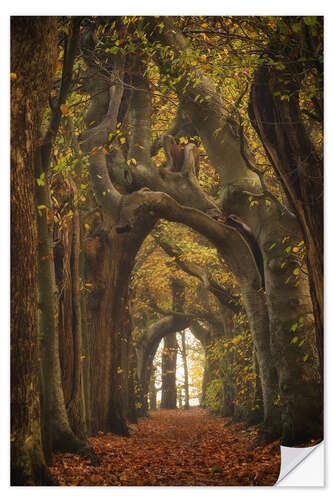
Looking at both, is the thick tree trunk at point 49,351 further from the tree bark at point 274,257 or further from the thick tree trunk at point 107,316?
the tree bark at point 274,257

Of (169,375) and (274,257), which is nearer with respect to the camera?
(274,257)

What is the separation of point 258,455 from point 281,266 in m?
2.16

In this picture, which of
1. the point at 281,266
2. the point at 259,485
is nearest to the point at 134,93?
the point at 281,266

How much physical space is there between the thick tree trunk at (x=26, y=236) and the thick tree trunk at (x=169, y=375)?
544 inches

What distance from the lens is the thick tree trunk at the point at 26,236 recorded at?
3656 mm

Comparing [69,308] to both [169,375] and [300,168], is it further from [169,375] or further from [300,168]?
[169,375]

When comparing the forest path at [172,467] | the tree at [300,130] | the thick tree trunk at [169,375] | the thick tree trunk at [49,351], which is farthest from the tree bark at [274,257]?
the thick tree trunk at [169,375]

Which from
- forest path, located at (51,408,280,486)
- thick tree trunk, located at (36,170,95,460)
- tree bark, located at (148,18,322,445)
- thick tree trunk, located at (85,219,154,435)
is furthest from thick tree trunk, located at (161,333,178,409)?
thick tree trunk, located at (36,170,95,460)

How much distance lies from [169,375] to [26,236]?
1455 centimetres

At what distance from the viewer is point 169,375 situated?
57.4ft

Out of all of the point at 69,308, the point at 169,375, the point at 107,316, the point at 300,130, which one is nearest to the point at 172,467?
the point at 69,308

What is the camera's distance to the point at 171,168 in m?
7.33
